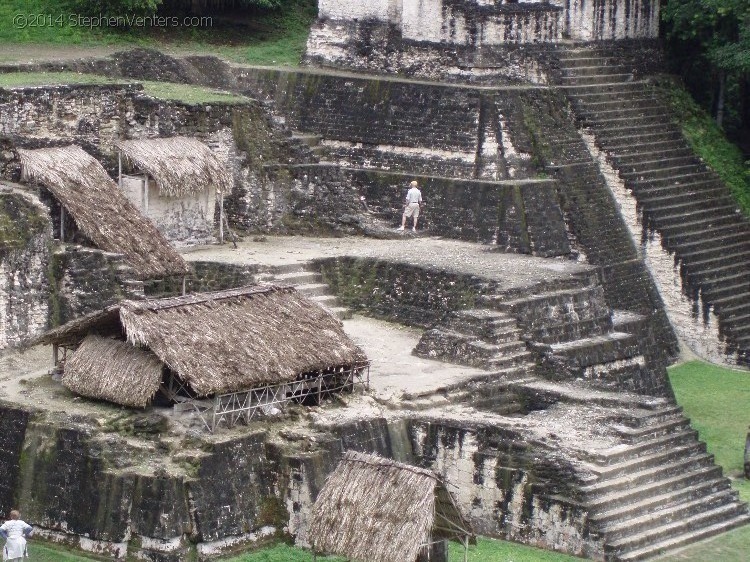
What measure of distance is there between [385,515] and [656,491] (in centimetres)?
416

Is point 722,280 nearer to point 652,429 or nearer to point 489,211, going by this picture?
point 489,211

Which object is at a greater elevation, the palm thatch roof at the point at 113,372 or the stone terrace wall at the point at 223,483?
the palm thatch roof at the point at 113,372

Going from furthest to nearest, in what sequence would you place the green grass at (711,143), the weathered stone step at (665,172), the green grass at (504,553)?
the green grass at (711,143), the weathered stone step at (665,172), the green grass at (504,553)

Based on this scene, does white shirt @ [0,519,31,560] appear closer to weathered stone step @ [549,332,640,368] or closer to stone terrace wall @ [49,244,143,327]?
stone terrace wall @ [49,244,143,327]

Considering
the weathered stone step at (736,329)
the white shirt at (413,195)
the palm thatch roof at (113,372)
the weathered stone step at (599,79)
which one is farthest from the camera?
the weathered stone step at (599,79)

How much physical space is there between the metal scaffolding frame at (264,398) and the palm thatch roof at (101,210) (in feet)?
10.9

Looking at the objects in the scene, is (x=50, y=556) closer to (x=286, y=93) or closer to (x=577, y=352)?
(x=577, y=352)

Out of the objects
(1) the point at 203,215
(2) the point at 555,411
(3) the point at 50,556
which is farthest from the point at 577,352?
(3) the point at 50,556

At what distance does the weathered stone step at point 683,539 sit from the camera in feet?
78.0

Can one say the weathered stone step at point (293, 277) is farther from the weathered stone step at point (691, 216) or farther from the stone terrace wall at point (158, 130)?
the weathered stone step at point (691, 216)

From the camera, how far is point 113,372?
24156mm

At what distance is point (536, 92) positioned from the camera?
3225 cm

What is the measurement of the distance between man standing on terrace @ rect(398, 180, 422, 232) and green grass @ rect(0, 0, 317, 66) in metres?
4.25

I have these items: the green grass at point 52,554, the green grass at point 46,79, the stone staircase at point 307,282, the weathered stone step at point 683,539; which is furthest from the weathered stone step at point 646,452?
the green grass at point 46,79
